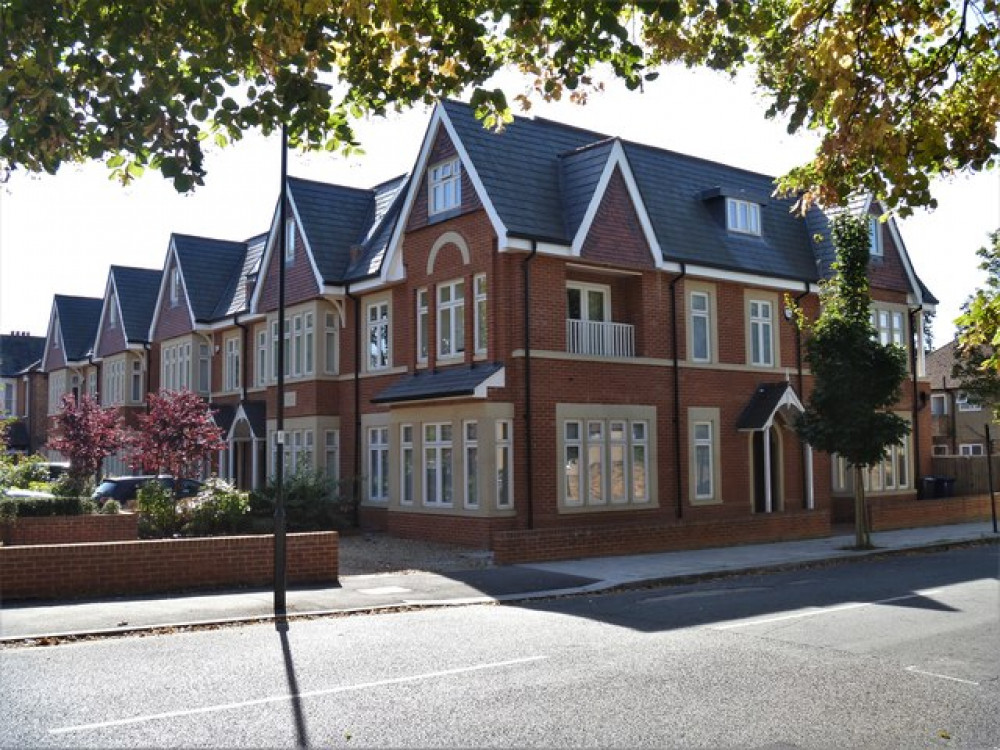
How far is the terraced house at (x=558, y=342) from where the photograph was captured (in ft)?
71.1

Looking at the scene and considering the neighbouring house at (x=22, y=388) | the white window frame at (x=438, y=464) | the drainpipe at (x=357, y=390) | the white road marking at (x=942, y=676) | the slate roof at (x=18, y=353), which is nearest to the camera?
the white road marking at (x=942, y=676)

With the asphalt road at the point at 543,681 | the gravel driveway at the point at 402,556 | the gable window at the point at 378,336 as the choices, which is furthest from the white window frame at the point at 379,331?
the asphalt road at the point at 543,681

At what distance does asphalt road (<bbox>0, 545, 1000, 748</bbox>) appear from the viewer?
7.20 m

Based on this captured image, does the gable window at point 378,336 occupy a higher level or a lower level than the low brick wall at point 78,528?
higher

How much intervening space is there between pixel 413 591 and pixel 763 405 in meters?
13.4

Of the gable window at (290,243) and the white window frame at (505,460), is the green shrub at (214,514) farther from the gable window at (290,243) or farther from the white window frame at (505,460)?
the gable window at (290,243)

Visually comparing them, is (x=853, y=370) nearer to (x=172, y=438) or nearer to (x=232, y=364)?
(x=172, y=438)

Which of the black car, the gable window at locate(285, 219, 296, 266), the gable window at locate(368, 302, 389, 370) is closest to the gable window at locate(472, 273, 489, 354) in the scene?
the gable window at locate(368, 302, 389, 370)

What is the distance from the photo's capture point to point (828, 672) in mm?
9336

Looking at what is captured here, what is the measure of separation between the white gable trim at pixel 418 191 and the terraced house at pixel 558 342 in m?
0.06

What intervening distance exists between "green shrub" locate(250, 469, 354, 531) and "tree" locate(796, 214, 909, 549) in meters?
11.2

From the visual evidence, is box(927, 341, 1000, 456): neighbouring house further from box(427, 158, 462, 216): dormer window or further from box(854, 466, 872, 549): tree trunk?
box(427, 158, 462, 216): dormer window

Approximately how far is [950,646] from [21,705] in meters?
9.01

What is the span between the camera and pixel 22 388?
58312 mm
